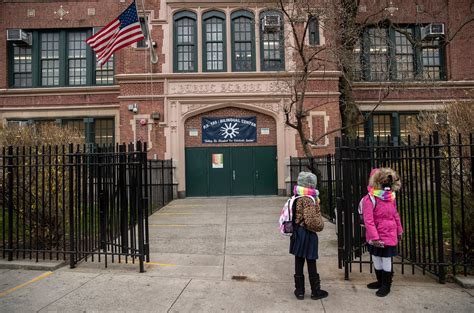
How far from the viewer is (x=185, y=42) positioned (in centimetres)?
1766

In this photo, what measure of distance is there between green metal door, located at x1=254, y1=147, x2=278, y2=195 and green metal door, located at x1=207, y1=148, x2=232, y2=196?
129 cm

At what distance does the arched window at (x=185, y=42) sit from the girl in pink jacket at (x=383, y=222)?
13.7 metres

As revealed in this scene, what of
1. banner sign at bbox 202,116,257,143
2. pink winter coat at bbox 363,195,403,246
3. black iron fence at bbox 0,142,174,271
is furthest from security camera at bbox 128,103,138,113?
pink winter coat at bbox 363,195,403,246

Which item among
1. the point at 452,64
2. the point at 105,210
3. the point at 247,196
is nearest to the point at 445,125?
the point at 105,210

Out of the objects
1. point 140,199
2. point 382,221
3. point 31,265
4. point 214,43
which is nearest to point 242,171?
point 214,43

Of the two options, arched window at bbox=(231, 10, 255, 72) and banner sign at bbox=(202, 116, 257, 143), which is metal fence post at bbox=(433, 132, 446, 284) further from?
arched window at bbox=(231, 10, 255, 72)

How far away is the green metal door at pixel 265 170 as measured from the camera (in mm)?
17547

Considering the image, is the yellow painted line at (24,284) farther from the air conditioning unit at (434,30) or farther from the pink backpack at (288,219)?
the air conditioning unit at (434,30)

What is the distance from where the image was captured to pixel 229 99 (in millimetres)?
17312

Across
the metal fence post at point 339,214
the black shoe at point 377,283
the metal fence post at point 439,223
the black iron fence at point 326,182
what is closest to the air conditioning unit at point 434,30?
the black iron fence at point 326,182

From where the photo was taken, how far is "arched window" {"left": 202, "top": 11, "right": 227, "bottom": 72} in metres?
17.7

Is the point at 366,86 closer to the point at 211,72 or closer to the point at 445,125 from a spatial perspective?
the point at 211,72

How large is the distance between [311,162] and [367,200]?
3.90m

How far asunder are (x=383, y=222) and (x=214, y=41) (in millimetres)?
14384
